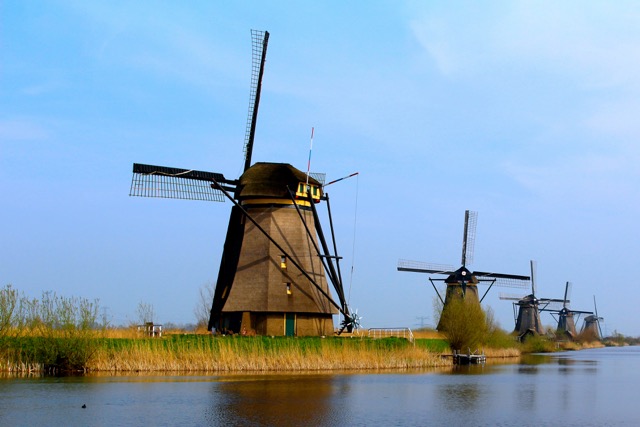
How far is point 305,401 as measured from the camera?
16.1 m

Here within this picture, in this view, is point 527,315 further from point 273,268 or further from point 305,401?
point 305,401

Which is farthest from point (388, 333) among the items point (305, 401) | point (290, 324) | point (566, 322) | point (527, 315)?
point (566, 322)

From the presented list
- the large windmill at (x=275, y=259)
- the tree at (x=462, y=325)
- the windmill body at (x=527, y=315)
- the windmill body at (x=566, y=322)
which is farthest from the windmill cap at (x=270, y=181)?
the windmill body at (x=566, y=322)

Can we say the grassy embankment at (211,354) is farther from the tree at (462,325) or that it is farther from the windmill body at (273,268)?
the tree at (462,325)

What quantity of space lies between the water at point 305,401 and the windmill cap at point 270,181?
334 inches

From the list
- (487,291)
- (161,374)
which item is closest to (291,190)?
(161,374)

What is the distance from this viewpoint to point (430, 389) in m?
20.0

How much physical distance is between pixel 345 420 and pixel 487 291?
124 feet

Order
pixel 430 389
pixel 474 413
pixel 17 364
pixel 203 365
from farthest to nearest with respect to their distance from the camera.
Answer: pixel 203 365 < pixel 17 364 < pixel 430 389 < pixel 474 413

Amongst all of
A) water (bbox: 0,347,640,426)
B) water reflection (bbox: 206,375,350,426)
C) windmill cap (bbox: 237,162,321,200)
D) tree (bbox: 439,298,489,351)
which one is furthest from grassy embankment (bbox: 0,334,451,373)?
tree (bbox: 439,298,489,351)

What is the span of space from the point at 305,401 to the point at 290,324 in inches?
514

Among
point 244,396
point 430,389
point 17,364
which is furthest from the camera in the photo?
point 17,364

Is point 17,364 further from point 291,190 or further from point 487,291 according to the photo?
point 487,291

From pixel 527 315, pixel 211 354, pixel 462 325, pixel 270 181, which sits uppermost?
pixel 270 181
